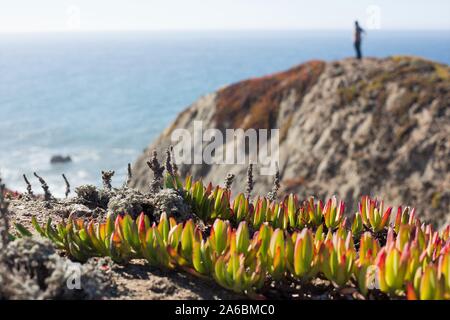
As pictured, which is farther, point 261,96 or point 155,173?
point 261,96

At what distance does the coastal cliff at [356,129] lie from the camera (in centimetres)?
2662

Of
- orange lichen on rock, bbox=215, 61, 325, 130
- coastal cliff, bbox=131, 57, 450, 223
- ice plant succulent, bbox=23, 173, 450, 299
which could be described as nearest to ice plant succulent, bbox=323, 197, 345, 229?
ice plant succulent, bbox=23, 173, 450, 299

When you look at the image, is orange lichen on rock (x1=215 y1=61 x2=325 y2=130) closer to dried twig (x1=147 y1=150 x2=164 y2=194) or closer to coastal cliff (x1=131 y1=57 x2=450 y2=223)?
coastal cliff (x1=131 y1=57 x2=450 y2=223)

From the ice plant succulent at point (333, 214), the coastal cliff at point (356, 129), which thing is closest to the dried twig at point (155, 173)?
the ice plant succulent at point (333, 214)

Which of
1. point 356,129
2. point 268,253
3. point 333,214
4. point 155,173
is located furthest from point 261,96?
point 268,253

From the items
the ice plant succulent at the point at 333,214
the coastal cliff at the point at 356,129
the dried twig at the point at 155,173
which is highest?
the dried twig at the point at 155,173

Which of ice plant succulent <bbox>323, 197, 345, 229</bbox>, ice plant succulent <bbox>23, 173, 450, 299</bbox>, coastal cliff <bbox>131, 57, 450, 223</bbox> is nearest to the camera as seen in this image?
ice plant succulent <bbox>23, 173, 450, 299</bbox>

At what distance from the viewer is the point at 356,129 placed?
1179 inches

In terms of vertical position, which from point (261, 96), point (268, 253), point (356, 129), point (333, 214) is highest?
point (268, 253)

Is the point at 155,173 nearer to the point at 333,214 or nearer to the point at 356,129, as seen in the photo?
the point at 333,214

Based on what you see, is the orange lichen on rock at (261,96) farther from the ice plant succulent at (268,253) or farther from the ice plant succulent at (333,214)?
the ice plant succulent at (268,253)

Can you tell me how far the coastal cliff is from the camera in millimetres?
26625

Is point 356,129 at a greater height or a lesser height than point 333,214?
lesser
